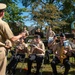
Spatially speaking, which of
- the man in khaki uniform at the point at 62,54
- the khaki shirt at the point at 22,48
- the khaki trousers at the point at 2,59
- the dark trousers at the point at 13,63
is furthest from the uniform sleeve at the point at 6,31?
the khaki shirt at the point at 22,48

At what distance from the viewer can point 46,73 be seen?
1000 cm

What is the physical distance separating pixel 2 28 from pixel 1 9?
0.36 meters

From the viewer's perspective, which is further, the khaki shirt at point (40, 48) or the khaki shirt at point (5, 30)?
the khaki shirt at point (40, 48)

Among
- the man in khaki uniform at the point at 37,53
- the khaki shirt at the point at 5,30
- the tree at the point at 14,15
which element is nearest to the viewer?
the khaki shirt at the point at 5,30

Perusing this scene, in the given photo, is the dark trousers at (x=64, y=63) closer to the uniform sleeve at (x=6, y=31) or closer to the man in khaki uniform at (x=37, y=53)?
the man in khaki uniform at (x=37, y=53)

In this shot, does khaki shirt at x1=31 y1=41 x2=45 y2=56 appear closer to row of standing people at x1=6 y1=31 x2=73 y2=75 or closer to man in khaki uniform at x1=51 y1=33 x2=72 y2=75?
row of standing people at x1=6 y1=31 x2=73 y2=75

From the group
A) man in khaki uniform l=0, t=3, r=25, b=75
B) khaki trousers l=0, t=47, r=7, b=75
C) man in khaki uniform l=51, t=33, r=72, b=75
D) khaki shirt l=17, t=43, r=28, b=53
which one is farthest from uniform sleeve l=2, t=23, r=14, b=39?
khaki shirt l=17, t=43, r=28, b=53

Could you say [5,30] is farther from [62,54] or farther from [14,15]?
[14,15]

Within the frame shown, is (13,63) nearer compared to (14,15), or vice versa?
(13,63)

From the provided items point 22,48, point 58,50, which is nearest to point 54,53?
point 58,50

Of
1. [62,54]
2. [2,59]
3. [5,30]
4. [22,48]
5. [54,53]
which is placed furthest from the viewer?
[22,48]

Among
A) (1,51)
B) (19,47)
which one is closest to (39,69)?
(19,47)

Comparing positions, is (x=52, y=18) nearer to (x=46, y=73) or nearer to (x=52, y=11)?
(x=52, y=11)

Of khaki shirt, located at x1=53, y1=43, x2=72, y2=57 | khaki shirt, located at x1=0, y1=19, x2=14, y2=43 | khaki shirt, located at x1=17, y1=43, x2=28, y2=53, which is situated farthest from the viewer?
khaki shirt, located at x1=17, y1=43, x2=28, y2=53
